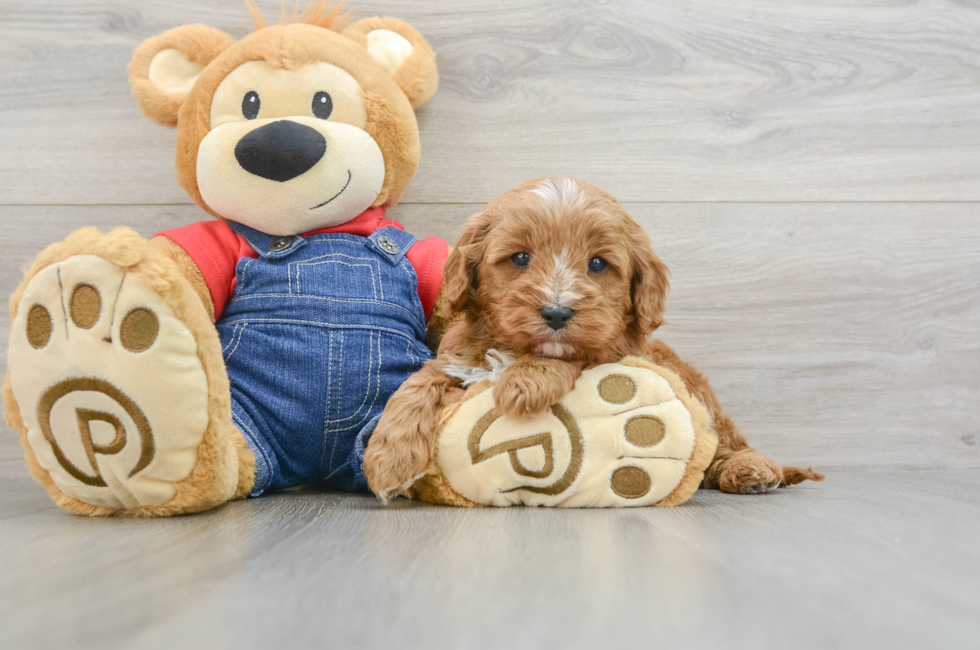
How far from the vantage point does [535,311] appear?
1.08m

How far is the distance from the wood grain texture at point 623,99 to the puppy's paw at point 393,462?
78 centimetres

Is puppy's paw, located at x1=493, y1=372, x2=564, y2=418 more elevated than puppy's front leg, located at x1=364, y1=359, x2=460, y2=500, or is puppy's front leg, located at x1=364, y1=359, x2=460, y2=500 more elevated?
puppy's paw, located at x1=493, y1=372, x2=564, y2=418

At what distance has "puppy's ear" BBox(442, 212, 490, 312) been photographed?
1199 mm

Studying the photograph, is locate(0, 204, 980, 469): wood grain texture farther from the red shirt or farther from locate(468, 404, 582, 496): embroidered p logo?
locate(468, 404, 582, 496): embroidered p logo

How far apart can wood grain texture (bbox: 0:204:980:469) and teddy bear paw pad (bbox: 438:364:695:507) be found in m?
0.65

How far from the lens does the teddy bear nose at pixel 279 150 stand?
1.25 m

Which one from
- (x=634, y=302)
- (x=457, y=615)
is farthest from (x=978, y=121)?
(x=457, y=615)

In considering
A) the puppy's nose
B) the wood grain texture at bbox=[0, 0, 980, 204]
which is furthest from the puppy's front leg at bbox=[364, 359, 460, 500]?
the wood grain texture at bbox=[0, 0, 980, 204]

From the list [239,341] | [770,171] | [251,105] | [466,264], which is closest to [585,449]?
[466,264]

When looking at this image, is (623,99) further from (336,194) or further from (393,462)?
(393,462)

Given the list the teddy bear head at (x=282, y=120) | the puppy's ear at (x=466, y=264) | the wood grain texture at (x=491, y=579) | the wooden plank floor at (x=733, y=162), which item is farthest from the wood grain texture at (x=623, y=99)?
the wood grain texture at (x=491, y=579)

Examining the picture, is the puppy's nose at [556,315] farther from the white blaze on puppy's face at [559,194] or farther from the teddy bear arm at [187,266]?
the teddy bear arm at [187,266]

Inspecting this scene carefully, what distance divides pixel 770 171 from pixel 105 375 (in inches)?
60.3

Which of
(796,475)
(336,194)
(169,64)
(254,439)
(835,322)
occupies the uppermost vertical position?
(169,64)
